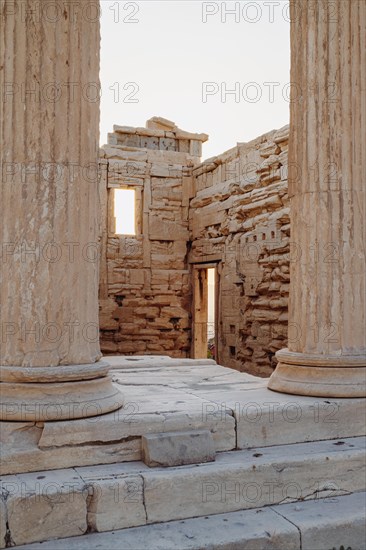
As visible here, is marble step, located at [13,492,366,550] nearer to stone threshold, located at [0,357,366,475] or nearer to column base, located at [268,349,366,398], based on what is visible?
stone threshold, located at [0,357,366,475]

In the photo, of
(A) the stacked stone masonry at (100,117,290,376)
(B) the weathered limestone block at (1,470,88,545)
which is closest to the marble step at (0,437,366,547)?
(B) the weathered limestone block at (1,470,88,545)

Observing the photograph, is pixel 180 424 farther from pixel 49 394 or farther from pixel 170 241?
pixel 170 241

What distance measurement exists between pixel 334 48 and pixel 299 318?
6.97 feet

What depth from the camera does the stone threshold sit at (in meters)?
3.22

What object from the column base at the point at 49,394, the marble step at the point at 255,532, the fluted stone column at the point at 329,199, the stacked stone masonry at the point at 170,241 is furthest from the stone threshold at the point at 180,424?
the stacked stone masonry at the point at 170,241

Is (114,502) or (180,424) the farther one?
(180,424)

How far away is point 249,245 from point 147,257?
11.0ft

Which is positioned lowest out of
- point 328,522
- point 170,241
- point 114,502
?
point 328,522

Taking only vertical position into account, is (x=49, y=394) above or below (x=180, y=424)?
above

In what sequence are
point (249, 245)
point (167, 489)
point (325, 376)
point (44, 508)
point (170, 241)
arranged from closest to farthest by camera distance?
point (44, 508)
point (167, 489)
point (325, 376)
point (249, 245)
point (170, 241)

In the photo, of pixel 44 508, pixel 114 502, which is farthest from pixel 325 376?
pixel 44 508

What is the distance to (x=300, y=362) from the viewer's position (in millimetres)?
4328

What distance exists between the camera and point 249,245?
10516 mm

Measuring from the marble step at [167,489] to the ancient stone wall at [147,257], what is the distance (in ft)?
31.1
